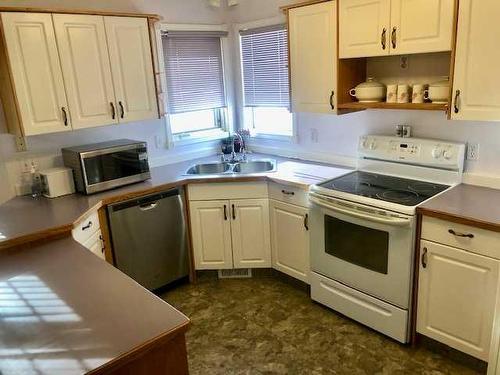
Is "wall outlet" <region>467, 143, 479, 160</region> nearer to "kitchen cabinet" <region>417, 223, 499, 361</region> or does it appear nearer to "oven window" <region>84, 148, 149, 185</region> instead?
"kitchen cabinet" <region>417, 223, 499, 361</region>

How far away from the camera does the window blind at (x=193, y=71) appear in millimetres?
3602

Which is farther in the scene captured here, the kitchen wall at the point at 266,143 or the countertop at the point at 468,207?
the kitchen wall at the point at 266,143

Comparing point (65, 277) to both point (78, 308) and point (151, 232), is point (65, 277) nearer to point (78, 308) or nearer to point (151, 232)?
point (78, 308)

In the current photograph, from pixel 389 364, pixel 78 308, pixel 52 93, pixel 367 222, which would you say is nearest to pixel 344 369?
pixel 389 364

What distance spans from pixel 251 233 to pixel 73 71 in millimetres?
1738

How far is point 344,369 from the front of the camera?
2.35 meters

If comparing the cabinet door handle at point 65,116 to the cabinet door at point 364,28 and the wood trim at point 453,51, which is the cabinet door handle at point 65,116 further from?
the wood trim at point 453,51

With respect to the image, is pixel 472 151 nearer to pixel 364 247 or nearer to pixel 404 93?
pixel 404 93

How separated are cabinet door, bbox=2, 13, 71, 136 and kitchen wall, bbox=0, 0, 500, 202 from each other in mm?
368

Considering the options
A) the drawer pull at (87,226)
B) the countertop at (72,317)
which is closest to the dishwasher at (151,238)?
the drawer pull at (87,226)

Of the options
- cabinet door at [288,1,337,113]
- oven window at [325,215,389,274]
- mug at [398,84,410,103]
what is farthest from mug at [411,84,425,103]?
oven window at [325,215,389,274]

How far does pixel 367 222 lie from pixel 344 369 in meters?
0.86

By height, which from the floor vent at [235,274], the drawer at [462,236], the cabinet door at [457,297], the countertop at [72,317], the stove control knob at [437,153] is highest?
the stove control knob at [437,153]

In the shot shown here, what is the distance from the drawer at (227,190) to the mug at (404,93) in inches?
44.9
